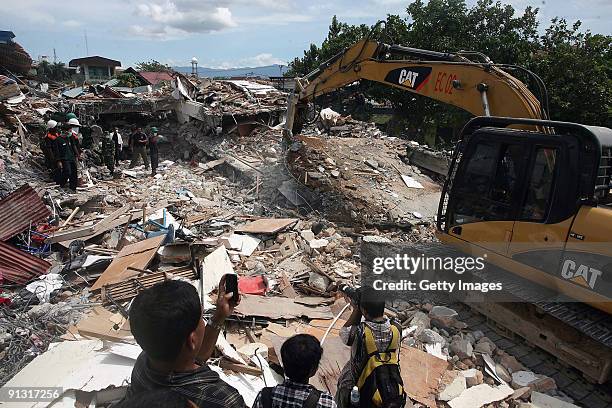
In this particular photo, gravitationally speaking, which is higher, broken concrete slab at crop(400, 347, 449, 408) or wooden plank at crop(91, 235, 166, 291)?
wooden plank at crop(91, 235, 166, 291)

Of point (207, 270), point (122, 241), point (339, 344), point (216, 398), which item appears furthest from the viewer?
point (122, 241)

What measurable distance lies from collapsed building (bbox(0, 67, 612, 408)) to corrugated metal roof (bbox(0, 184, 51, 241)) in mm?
22

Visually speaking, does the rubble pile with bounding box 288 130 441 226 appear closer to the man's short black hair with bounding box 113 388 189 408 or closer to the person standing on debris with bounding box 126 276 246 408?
the person standing on debris with bounding box 126 276 246 408

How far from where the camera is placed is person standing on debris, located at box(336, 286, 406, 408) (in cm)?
257

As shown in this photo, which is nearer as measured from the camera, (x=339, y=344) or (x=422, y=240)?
(x=339, y=344)

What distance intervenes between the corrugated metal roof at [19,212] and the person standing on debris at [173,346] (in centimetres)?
639

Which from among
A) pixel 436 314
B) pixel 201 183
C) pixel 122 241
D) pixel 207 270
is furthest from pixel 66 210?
pixel 436 314

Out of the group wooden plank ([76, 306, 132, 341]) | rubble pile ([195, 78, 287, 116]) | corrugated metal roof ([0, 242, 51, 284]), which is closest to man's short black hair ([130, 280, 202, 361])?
wooden plank ([76, 306, 132, 341])

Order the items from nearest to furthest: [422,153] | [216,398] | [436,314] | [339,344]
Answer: [216,398]
[339,344]
[436,314]
[422,153]

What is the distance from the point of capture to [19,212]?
698 cm

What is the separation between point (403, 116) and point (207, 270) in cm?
1626

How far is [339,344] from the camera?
4.25m

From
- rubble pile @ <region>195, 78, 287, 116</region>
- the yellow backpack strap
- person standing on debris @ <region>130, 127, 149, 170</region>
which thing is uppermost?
rubble pile @ <region>195, 78, 287, 116</region>

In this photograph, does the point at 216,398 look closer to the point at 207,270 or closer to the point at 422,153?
the point at 207,270
